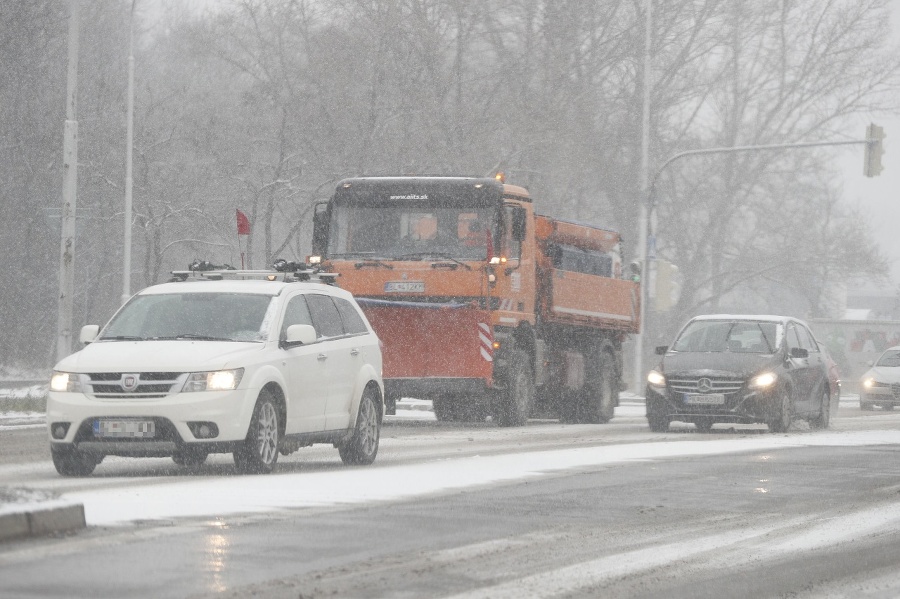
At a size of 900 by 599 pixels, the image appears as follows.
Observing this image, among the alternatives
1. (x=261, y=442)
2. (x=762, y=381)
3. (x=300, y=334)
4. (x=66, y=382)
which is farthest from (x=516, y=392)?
(x=66, y=382)

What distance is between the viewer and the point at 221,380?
1354 centimetres

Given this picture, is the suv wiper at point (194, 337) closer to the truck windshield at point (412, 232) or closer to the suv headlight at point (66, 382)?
the suv headlight at point (66, 382)

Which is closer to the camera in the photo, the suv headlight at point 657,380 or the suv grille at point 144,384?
the suv grille at point 144,384

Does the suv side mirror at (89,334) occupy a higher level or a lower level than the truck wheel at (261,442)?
higher

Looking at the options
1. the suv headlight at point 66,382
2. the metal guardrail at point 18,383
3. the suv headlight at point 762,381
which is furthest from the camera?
the metal guardrail at point 18,383

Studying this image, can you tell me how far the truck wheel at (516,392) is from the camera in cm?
2423

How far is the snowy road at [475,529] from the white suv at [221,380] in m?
0.31

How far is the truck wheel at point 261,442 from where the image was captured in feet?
44.9

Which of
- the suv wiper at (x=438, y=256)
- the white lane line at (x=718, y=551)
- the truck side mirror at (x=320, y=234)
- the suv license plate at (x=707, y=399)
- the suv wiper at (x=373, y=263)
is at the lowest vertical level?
the white lane line at (x=718, y=551)

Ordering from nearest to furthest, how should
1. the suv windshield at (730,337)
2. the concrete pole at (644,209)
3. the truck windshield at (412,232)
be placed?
the truck windshield at (412,232) < the suv windshield at (730,337) < the concrete pole at (644,209)

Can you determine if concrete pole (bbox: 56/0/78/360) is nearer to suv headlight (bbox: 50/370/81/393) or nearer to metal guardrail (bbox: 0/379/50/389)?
metal guardrail (bbox: 0/379/50/389)

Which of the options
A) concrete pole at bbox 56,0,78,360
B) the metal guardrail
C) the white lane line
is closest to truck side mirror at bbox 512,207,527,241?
concrete pole at bbox 56,0,78,360

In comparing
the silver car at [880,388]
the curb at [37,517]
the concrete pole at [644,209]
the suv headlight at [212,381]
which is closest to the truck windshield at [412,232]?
the suv headlight at [212,381]

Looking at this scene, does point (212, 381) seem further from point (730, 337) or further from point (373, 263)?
point (730, 337)
